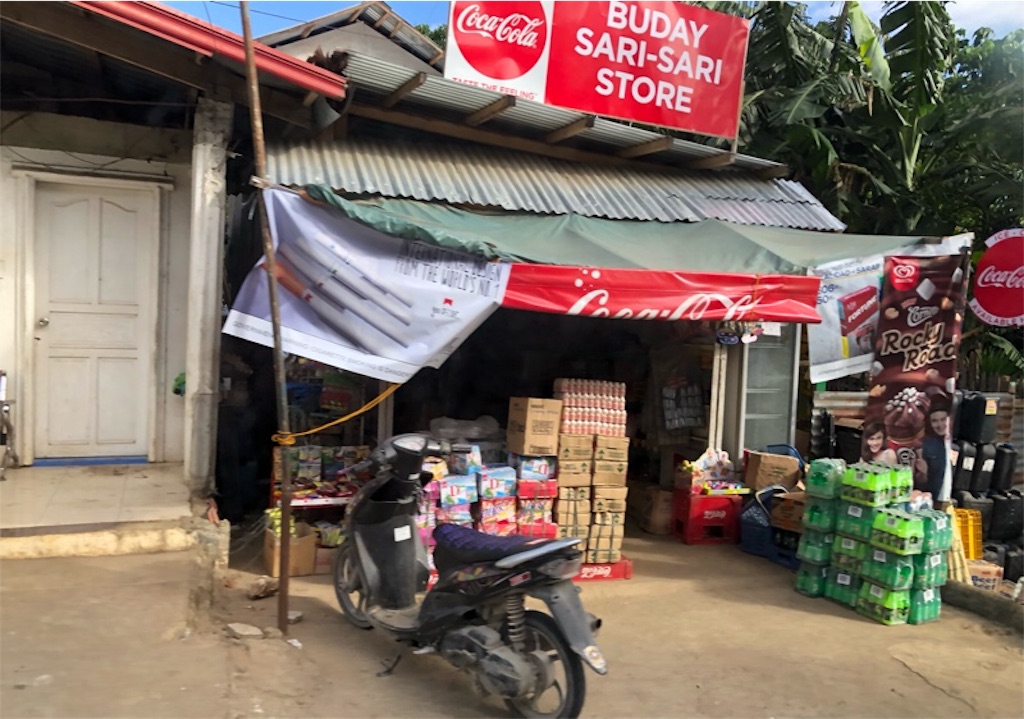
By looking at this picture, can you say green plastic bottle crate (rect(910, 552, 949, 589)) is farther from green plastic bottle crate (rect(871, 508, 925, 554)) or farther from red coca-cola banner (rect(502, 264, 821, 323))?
red coca-cola banner (rect(502, 264, 821, 323))

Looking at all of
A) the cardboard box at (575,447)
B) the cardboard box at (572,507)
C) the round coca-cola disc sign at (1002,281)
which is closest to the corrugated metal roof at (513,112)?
the round coca-cola disc sign at (1002,281)

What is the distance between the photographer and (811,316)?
5734 millimetres

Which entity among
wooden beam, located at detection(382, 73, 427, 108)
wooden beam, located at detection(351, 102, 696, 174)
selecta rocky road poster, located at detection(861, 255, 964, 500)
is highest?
wooden beam, located at detection(382, 73, 427, 108)

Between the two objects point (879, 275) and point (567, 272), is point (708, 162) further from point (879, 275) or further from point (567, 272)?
point (567, 272)

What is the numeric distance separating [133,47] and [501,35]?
269 cm

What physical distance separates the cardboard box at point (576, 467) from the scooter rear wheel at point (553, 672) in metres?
2.28

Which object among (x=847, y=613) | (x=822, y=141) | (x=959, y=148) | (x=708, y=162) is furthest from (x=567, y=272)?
(x=959, y=148)

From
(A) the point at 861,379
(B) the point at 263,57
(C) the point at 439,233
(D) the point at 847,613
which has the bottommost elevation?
(D) the point at 847,613

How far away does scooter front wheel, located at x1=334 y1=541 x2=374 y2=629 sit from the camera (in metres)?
4.45

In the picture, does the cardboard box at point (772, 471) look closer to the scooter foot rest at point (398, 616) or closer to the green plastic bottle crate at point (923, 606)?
the green plastic bottle crate at point (923, 606)

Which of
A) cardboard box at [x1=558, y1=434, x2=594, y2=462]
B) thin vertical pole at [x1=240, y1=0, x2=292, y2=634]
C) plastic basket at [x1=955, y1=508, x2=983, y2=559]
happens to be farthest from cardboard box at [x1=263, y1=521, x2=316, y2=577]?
plastic basket at [x1=955, y1=508, x2=983, y2=559]

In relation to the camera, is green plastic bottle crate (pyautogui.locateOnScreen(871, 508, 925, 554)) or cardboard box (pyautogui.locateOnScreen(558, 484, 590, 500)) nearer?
green plastic bottle crate (pyautogui.locateOnScreen(871, 508, 925, 554))

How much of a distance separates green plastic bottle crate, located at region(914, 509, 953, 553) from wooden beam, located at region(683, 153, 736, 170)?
152 inches

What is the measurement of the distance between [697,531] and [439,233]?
3629mm
